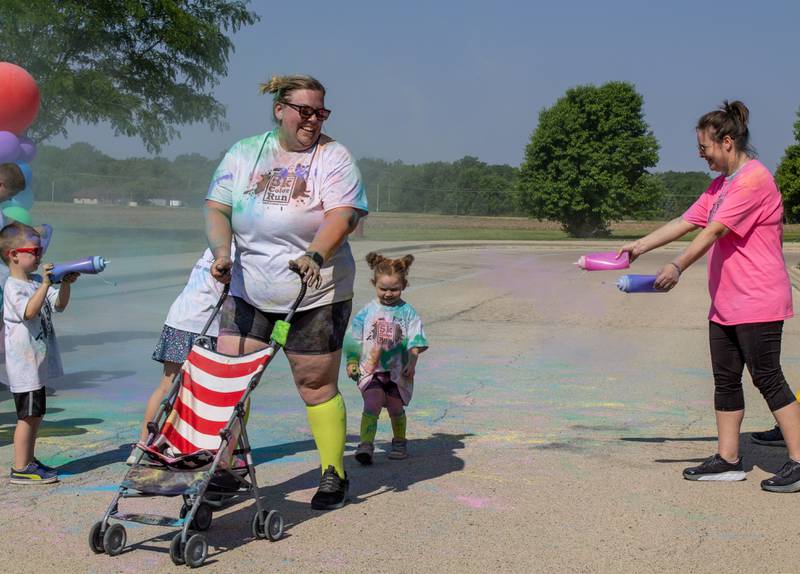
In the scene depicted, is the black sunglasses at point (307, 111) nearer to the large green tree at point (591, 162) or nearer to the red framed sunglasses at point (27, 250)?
the red framed sunglasses at point (27, 250)

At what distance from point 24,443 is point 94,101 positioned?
65.9 feet

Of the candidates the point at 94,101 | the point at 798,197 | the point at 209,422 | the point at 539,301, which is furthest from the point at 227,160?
the point at 798,197

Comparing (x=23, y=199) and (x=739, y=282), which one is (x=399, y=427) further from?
(x=23, y=199)

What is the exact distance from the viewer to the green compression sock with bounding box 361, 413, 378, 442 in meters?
5.55

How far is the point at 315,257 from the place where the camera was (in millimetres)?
4180

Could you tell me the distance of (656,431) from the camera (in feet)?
21.1

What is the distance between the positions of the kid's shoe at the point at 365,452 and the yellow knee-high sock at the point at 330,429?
85 centimetres

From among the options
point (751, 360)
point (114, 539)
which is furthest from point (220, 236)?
point (751, 360)

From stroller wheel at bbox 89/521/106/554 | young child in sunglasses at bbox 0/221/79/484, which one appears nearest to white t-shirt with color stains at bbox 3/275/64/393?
young child in sunglasses at bbox 0/221/79/484

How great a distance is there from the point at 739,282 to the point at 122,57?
2278cm

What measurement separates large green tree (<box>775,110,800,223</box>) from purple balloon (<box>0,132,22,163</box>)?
5165cm

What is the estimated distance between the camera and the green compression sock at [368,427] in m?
5.55

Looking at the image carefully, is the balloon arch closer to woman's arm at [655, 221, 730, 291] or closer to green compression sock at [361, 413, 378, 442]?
green compression sock at [361, 413, 378, 442]

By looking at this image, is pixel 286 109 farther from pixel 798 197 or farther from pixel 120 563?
pixel 798 197
